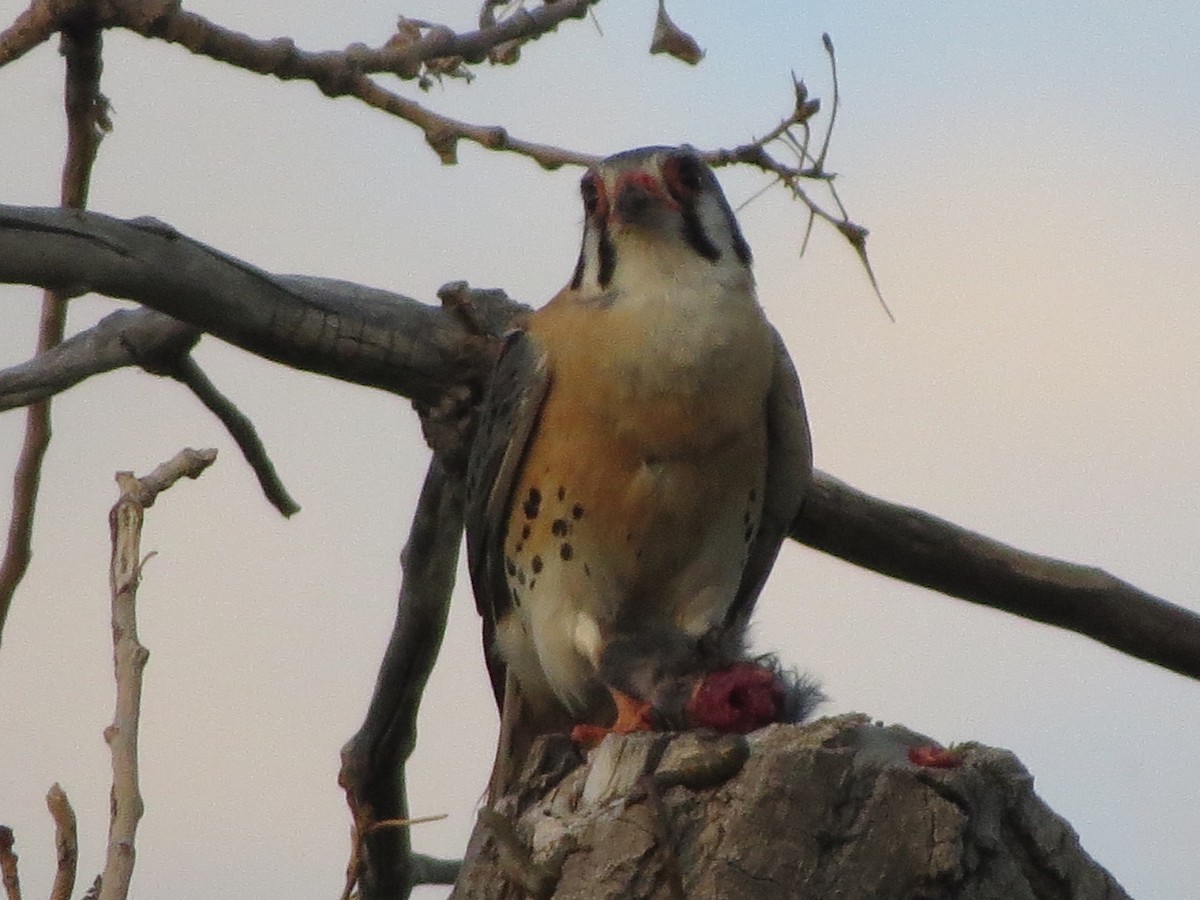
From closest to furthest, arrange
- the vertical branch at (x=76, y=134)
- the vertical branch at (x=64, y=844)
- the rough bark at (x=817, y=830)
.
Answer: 1. the vertical branch at (x=64, y=844)
2. the rough bark at (x=817, y=830)
3. the vertical branch at (x=76, y=134)

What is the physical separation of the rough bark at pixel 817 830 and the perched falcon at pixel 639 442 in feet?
6.20

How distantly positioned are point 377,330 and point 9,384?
2.84ft

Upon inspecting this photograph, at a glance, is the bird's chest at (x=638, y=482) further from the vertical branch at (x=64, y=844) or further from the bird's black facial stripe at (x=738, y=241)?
the vertical branch at (x=64, y=844)

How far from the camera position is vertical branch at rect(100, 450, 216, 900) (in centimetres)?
244

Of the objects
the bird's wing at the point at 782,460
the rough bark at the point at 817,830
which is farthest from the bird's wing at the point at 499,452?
the rough bark at the point at 817,830

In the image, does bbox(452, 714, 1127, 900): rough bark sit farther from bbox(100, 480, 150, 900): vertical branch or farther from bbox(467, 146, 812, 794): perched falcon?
bbox(467, 146, 812, 794): perched falcon

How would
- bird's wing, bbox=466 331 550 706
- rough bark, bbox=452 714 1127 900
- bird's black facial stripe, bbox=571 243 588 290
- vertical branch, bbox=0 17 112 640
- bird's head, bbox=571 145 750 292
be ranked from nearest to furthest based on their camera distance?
rough bark, bbox=452 714 1127 900, vertical branch, bbox=0 17 112 640, bird's head, bbox=571 145 750 292, bird's wing, bbox=466 331 550 706, bird's black facial stripe, bbox=571 243 588 290

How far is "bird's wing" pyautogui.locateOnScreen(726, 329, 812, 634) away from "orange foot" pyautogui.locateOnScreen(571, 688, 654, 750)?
0.80 metres

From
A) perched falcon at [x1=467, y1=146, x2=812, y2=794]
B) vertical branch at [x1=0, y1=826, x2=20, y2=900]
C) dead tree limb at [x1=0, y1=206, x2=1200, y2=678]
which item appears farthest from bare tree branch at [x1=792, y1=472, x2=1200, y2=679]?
vertical branch at [x1=0, y1=826, x2=20, y2=900]

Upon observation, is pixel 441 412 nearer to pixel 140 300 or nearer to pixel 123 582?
pixel 140 300

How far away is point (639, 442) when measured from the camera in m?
5.15

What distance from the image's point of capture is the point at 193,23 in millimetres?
4496

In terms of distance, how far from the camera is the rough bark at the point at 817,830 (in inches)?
118

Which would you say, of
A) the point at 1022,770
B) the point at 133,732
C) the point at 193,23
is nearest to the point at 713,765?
the point at 1022,770
